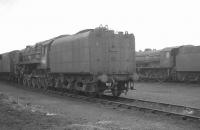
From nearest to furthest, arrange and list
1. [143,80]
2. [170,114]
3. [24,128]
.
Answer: [24,128], [170,114], [143,80]

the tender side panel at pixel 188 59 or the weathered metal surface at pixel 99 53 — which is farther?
the tender side panel at pixel 188 59

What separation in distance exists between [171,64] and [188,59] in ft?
8.97

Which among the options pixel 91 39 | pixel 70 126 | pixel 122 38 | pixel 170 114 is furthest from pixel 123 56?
pixel 70 126

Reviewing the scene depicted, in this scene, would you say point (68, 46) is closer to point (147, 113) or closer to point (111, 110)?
point (111, 110)

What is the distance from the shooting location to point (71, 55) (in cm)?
1697

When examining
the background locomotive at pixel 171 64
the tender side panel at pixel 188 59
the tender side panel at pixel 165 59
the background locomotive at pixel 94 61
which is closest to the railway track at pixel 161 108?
the background locomotive at pixel 94 61

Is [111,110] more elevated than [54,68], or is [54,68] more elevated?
[54,68]

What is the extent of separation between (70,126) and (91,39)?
7.35 m

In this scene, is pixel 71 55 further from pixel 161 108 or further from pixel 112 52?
pixel 161 108

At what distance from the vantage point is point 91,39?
15156 mm

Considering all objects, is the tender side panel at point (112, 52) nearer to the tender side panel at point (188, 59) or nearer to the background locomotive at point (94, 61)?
the background locomotive at point (94, 61)

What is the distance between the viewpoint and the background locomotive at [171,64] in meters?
27.1

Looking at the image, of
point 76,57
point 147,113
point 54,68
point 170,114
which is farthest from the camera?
point 54,68

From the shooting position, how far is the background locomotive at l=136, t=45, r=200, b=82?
88.9 ft
